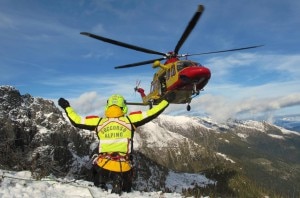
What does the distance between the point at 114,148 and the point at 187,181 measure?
91.7 m

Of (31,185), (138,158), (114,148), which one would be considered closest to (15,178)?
(31,185)

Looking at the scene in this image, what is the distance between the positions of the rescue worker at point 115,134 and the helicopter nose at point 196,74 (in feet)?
47.2

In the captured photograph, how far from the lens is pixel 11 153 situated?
12.8 m

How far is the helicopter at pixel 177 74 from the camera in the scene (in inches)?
959

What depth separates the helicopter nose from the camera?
2469 cm

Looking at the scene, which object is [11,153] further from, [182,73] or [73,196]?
[182,73]

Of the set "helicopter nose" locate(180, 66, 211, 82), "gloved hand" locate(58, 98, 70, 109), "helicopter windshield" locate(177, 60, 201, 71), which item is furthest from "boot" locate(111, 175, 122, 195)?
"helicopter windshield" locate(177, 60, 201, 71)

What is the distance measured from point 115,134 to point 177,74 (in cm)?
1629

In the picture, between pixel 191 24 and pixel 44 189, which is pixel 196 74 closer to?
pixel 191 24

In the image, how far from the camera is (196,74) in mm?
24719

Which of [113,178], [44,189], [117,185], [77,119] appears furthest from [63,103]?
[117,185]

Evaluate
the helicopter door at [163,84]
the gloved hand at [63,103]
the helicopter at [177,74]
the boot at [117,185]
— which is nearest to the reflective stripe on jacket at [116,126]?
the gloved hand at [63,103]

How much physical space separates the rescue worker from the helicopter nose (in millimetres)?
14375

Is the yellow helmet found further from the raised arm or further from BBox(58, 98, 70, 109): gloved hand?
BBox(58, 98, 70, 109): gloved hand
